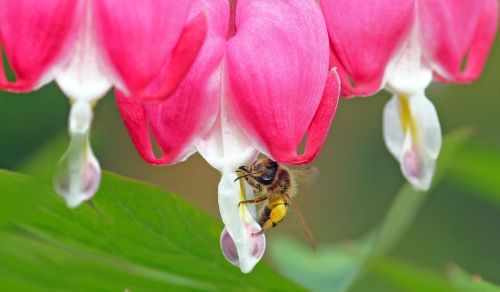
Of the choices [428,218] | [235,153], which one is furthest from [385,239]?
[428,218]

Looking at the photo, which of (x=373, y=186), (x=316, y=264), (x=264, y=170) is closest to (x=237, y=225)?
(x=264, y=170)

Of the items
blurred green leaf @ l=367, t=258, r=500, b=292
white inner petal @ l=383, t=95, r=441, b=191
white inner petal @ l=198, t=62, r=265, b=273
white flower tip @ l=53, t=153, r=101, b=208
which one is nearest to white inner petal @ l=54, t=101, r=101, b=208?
white flower tip @ l=53, t=153, r=101, b=208

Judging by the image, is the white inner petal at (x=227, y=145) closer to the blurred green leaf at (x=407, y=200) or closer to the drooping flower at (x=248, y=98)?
the drooping flower at (x=248, y=98)

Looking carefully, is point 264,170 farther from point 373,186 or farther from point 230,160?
point 373,186

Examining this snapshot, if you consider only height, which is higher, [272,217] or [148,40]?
[148,40]

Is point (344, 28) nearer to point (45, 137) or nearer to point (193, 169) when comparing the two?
point (45, 137)

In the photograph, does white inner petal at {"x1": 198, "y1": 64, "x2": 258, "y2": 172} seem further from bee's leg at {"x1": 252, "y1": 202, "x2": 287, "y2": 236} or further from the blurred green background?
the blurred green background

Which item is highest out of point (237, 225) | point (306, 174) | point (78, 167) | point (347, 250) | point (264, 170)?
point (78, 167)

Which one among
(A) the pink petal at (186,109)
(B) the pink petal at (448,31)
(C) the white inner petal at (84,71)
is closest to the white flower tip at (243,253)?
(A) the pink petal at (186,109)
